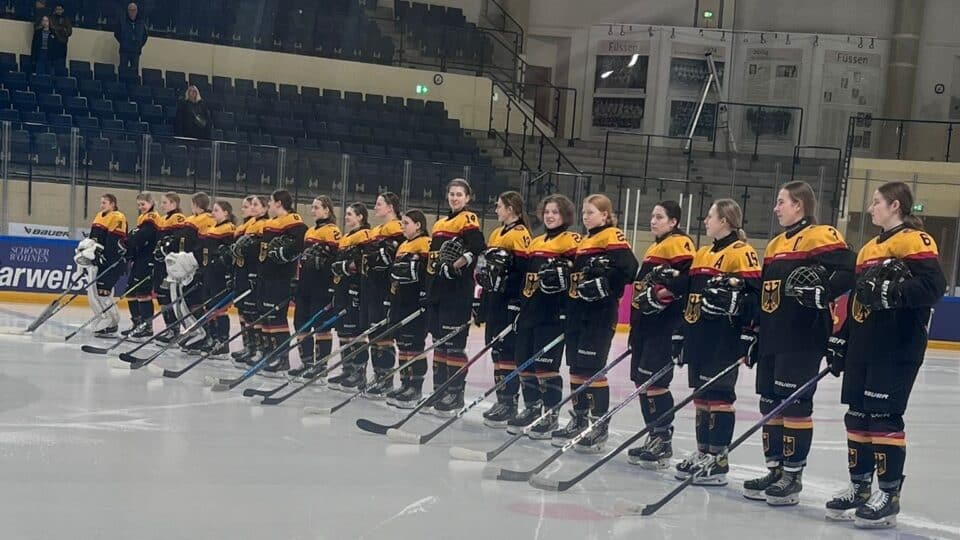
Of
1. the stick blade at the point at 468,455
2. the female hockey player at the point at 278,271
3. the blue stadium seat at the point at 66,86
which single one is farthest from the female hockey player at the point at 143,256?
the blue stadium seat at the point at 66,86

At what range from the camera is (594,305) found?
20.5ft

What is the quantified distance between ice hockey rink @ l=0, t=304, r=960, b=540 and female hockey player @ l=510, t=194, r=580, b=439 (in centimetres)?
36

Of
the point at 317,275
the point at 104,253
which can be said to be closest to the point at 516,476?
the point at 317,275

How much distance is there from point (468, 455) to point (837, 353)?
5.81 ft

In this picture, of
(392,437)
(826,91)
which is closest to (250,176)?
(392,437)

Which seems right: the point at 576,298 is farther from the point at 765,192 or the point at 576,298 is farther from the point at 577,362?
the point at 765,192

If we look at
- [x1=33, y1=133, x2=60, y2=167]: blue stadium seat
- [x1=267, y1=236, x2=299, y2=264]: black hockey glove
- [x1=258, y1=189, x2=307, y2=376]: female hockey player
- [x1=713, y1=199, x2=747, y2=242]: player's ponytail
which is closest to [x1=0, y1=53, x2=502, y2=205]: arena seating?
[x1=33, y1=133, x2=60, y2=167]: blue stadium seat

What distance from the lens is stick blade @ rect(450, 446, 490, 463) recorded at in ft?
18.9

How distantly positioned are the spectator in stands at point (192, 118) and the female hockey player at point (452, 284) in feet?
26.9

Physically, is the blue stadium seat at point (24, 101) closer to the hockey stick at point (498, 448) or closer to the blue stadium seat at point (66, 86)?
the blue stadium seat at point (66, 86)

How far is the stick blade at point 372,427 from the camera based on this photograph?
21.1ft

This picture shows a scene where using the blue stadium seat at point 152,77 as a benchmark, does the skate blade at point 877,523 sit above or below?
below

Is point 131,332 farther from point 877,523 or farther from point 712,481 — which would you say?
point 877,523

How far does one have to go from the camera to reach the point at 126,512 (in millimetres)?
4398
